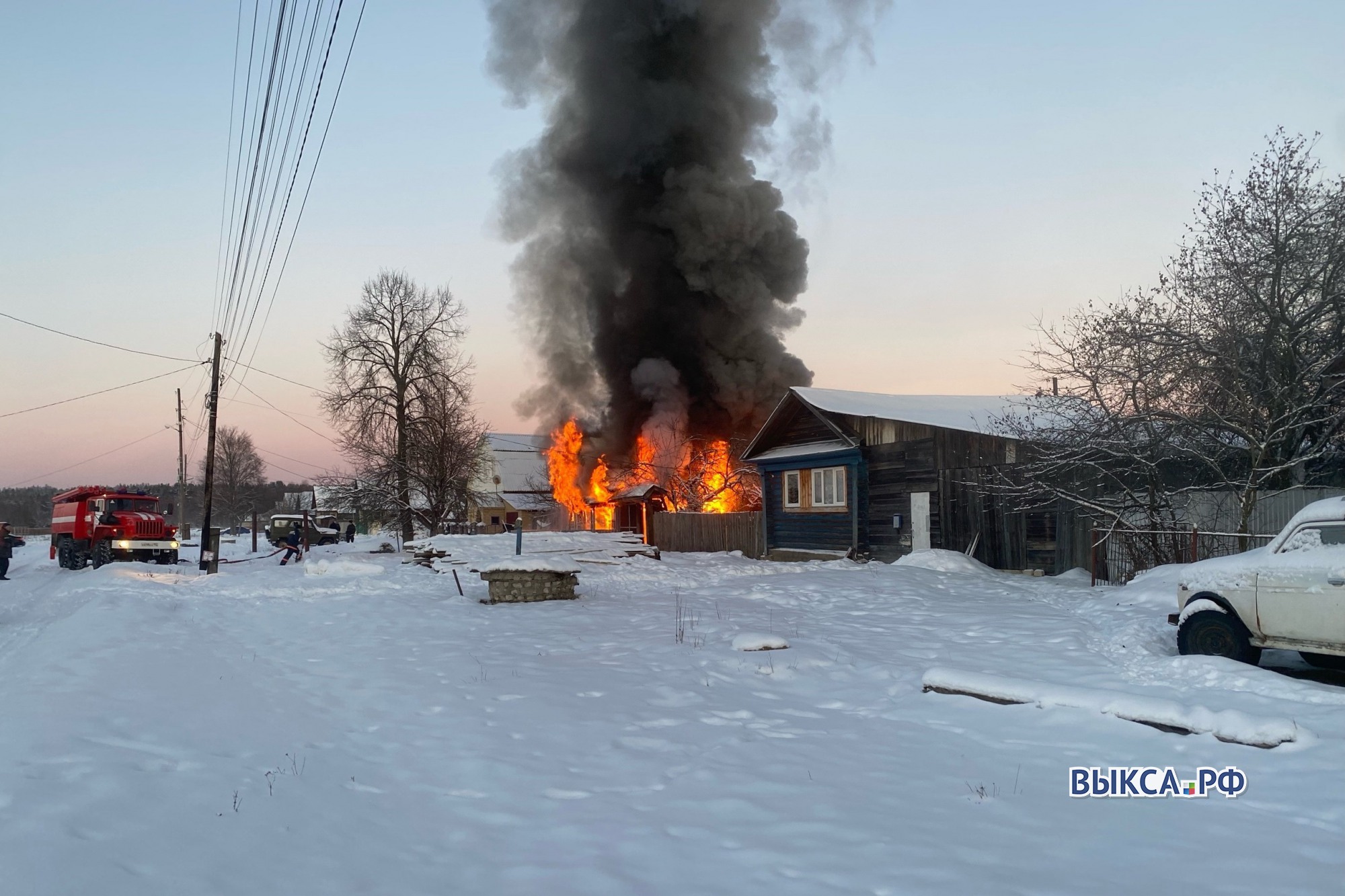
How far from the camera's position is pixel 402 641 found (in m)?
11.3

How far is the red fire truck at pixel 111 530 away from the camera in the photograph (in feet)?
91.7

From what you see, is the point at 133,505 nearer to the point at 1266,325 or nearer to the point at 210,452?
the point at 210,452

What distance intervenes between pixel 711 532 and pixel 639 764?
24882 millimetres

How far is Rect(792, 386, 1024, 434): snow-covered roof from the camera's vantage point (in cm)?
2116

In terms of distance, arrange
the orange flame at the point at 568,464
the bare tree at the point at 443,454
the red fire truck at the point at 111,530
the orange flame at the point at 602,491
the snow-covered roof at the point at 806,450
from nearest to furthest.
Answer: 1. the snow-covered roof at the point at 806,450
2. the red fire truck at the point at 111,530
3. the bare tree at the point at 443,454
4. the orange flame at the point at 602,491
5. the orange flame at the point at 568,464

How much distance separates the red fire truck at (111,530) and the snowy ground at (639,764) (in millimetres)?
18007

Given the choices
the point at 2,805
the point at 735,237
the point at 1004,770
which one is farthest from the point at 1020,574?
the point at 735,237

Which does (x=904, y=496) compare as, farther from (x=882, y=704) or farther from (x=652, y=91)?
(x=652, y=91)

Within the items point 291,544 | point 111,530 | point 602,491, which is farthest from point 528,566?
point 602,491

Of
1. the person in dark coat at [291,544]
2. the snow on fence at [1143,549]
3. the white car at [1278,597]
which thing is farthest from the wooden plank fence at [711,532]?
the white car at [1278,597]

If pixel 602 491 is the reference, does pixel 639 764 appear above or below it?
below

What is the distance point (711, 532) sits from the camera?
30781 mm

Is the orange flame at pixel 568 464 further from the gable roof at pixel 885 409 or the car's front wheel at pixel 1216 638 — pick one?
the car's front wheel at pixel 1216 638

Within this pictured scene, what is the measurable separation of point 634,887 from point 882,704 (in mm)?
4165
